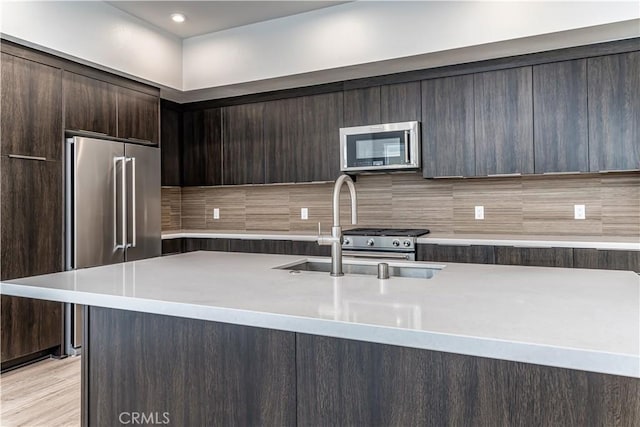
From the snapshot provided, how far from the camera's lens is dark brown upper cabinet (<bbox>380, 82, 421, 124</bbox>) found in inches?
146

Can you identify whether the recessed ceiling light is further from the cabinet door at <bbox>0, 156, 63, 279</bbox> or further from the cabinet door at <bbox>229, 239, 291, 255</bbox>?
the cabinet door at <bbox>229, 239, 291, 255</bbox>

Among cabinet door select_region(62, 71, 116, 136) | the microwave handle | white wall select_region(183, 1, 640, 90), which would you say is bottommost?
→ the microwave handle

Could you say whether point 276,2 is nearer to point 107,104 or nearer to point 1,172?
point 107,104

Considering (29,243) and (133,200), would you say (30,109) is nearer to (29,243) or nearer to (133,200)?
(29,243)

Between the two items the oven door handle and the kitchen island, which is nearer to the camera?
the kitchen island

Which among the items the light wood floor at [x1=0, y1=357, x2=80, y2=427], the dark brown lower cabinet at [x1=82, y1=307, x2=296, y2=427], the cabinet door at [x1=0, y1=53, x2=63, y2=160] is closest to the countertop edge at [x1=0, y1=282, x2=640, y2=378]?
the dark brown lower cabinet at [x1=82, y1=307, x2=296, y2=427]

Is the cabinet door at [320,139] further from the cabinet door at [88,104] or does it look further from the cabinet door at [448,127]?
the cabinet door at [88,104]

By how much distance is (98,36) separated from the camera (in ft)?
11.4

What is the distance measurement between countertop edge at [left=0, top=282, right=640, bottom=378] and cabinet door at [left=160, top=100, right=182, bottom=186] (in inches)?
132

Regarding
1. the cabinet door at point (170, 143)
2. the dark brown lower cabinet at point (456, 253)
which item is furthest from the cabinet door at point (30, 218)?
the dark brown lower cabinet at point (456, 253)

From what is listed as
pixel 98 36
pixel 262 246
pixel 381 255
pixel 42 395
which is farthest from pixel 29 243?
pixel 381 255

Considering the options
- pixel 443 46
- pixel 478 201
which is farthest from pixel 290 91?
pixel 478 201

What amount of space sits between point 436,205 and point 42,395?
3.27m

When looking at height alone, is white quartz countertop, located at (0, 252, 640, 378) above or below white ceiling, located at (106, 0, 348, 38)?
below
